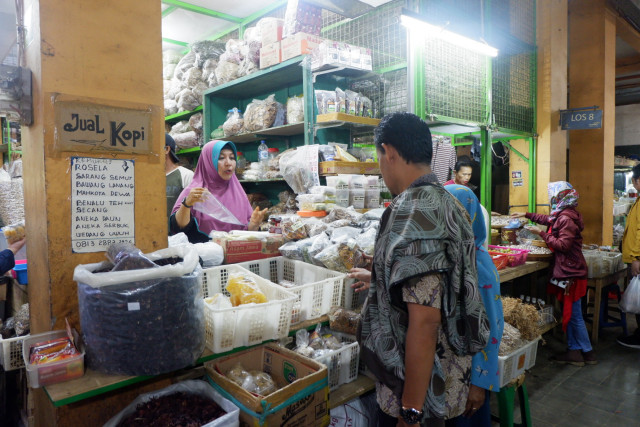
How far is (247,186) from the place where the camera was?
18.2 ft

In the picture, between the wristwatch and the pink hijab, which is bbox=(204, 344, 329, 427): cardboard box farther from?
the pink hijab

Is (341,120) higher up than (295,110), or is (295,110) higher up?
(295,110)

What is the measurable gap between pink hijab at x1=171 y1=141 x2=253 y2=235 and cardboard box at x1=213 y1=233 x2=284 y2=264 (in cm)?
98

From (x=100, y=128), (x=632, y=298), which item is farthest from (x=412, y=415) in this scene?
(x=632, y=298)

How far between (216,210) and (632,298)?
4478 millimetres

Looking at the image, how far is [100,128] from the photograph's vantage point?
178cm

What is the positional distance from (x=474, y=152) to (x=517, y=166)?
0.90 m

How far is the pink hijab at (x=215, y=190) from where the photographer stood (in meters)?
3.55

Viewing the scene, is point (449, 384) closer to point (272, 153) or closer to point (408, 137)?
point (408, 137)

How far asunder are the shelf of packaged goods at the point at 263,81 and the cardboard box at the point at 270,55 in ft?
0.15

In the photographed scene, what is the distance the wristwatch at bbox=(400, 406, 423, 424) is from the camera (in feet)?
4.55

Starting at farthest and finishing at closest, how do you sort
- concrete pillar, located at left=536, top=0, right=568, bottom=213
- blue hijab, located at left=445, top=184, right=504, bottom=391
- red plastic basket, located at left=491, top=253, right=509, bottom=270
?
concrete pillar, located at left=536, top=0, right=568, bottom=213 < red plastic basket, located at left=491, top=253, right=509, bottom=270 < blue hijab, located at left=445, top=184, right=504, bottom=391

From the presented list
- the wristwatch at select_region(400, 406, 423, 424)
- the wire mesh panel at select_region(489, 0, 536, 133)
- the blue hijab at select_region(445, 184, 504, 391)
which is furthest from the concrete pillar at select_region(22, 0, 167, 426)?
the wire mesh panel at select_region(489, 0, 536, 133)

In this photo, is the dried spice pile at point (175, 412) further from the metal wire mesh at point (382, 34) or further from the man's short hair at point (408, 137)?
the metal wire mesh at point (382, 34)
